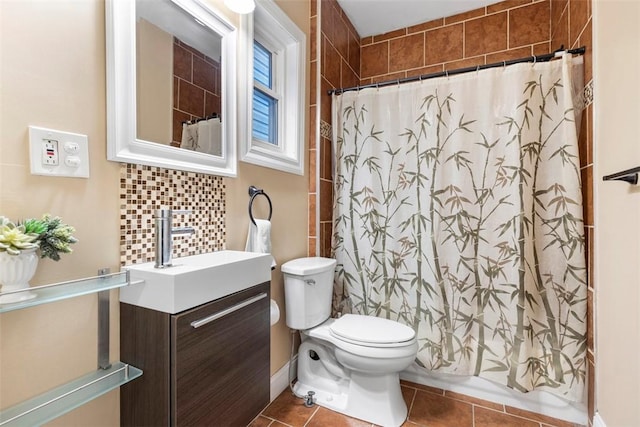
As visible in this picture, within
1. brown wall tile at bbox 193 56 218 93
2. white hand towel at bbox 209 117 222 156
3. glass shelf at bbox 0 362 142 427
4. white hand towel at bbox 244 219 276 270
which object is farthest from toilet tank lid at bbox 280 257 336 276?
brown wall tile at bbox 193 56 218 93

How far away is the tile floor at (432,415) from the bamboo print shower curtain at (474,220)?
19 cm

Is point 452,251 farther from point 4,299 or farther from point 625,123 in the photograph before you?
point 4,299

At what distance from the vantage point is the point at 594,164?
1374mm

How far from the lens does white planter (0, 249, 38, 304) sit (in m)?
0.67

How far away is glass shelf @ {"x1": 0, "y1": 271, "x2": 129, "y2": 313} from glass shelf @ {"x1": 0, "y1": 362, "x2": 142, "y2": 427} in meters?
0.29

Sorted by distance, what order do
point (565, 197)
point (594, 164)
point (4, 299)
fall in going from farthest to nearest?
point (565, 197)
point (594, 164)
point (4, 299)

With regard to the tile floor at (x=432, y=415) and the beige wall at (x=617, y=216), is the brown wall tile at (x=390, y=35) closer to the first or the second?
the beige wall at (x=617, y=216)

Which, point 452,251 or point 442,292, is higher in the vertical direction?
point 452,251

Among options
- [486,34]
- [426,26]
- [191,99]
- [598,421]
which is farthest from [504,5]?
[598,421]

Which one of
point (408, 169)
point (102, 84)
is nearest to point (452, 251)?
point (408, 169)

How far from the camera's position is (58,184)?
829 mm

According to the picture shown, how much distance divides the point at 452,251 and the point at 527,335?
56cm

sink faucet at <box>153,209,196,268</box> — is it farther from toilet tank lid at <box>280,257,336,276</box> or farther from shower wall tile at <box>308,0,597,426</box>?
shower wall tile at <box>308,0,597,426</box>

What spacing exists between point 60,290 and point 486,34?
9.77ft
